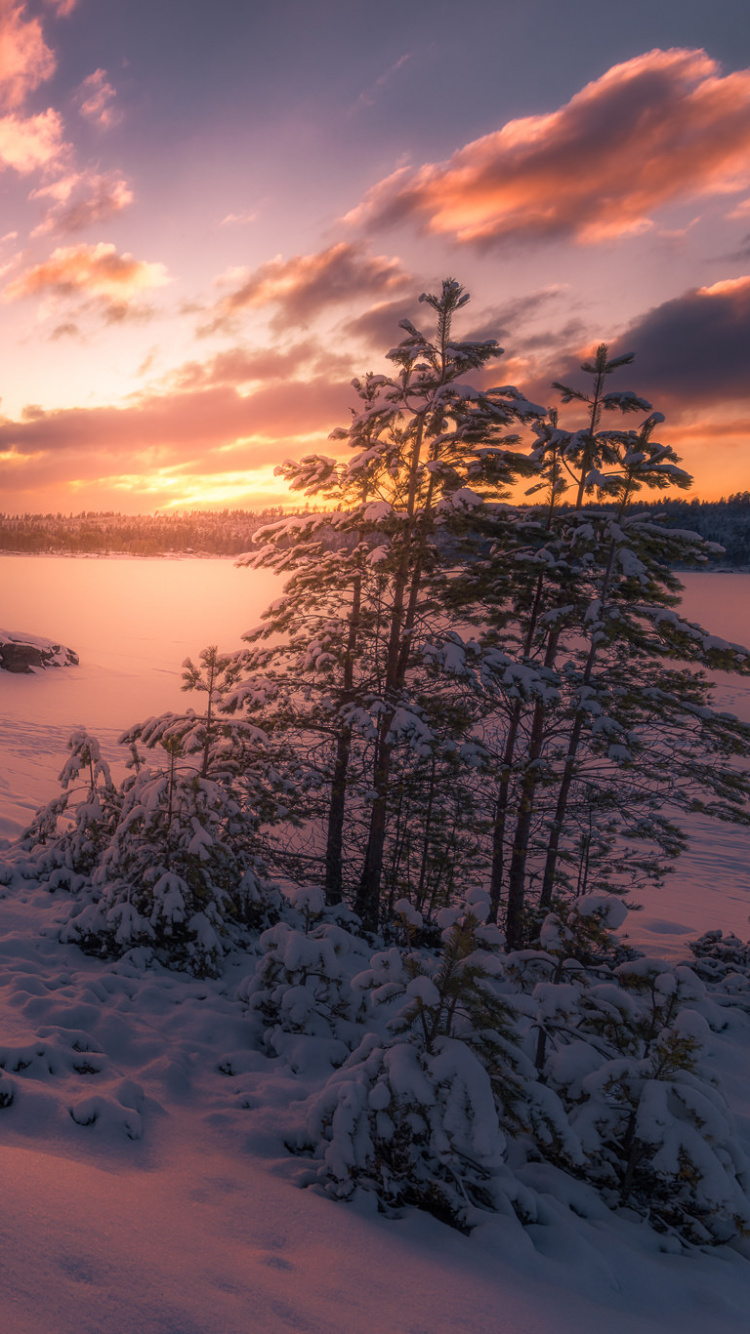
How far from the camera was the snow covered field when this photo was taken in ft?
7.45

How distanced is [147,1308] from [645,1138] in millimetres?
2687

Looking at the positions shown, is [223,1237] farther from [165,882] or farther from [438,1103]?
[165,882]

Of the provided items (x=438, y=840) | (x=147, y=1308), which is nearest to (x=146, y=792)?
(x=147, y=1308)

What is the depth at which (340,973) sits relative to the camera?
17.1 feet

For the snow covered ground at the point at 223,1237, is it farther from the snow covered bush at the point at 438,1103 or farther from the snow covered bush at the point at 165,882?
the snow covered bush at the point at 165,882

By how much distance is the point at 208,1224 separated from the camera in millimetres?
2908

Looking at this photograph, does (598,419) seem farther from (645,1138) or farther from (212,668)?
(645,1138)

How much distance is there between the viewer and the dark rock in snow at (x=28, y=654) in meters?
34.0

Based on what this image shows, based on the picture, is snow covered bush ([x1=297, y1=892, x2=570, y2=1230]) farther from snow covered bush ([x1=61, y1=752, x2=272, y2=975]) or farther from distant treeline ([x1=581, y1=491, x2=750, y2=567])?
distant treeline ([x1=581, y1=491, x2=750, y2=567])

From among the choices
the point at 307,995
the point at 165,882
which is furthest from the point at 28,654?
the point at 307,995

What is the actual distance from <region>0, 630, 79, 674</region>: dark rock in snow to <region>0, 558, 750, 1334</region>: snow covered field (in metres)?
32.5

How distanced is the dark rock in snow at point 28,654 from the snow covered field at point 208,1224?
32.5 m

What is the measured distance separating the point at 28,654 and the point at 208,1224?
3798cm

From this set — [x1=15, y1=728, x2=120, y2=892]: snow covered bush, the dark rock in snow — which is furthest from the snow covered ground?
the dark rock in snow
